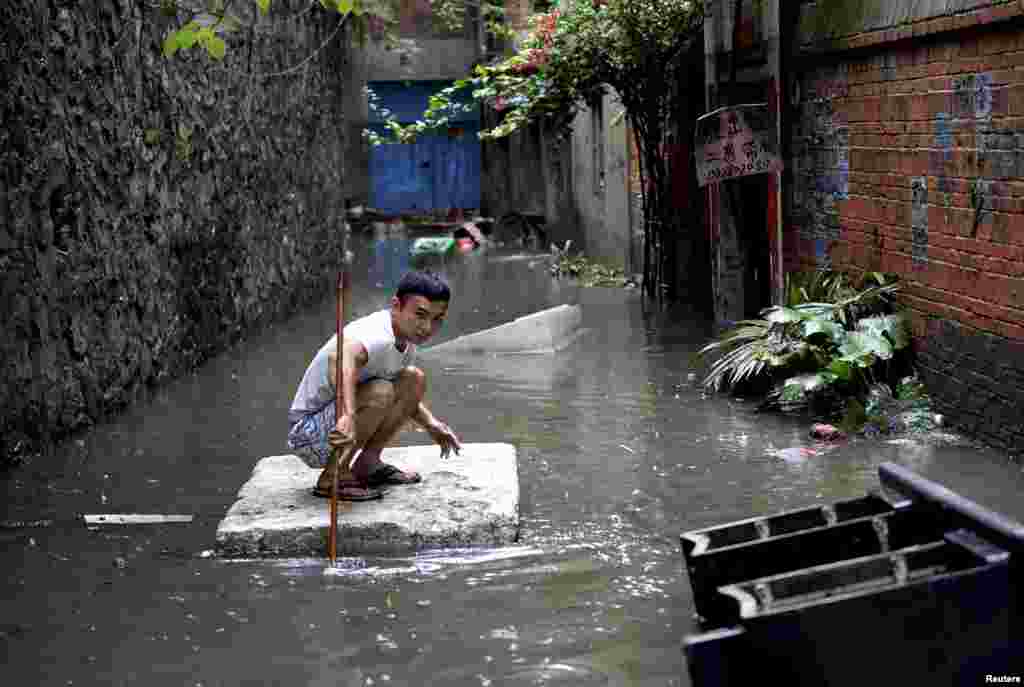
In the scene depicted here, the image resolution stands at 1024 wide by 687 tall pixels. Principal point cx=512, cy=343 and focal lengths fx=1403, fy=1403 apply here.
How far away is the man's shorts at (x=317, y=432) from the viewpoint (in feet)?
20.4

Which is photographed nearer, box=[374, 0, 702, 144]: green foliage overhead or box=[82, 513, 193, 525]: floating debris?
box=[82, 513, 193, 525]: floating debris

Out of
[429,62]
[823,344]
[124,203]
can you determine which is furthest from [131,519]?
[429,62]

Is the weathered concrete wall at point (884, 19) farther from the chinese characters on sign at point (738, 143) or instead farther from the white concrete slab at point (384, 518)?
A: the white concrete slab at point (384, 518)

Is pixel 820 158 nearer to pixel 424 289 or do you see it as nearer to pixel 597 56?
pixel 597 56

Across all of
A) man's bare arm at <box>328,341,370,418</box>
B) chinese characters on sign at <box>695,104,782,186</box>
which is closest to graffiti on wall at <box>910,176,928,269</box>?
chinese characters on sign at <box>695,104,782,186</box>

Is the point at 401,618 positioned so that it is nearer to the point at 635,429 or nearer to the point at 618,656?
the point at 618,656

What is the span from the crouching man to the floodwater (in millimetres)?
595

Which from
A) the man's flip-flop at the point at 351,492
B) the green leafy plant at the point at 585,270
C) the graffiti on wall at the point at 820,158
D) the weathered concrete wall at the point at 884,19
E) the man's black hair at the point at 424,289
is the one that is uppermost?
the weathered concrete wall at the point at 884,19

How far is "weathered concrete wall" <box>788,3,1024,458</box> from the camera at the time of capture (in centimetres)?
726

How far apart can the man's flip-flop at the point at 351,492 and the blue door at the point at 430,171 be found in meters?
26.5

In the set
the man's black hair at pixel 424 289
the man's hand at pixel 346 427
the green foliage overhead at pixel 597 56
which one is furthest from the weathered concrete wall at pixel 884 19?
the green foliage overhead at pixel 597 56

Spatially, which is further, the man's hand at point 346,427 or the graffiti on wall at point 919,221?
the graffiti on wall at point 919,221

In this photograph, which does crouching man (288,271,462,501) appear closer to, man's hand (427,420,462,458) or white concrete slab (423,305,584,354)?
man's hand (427,420,462,458)

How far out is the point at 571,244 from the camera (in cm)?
2362
